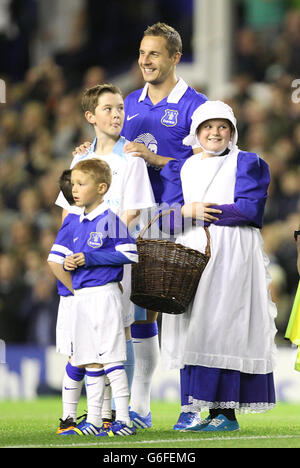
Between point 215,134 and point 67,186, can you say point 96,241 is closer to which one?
point 67,186

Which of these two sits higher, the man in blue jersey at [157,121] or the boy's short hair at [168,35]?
the boy's short hair at [168,35]

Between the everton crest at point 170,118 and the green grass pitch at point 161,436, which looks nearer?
the green grass pitch at point 161,436

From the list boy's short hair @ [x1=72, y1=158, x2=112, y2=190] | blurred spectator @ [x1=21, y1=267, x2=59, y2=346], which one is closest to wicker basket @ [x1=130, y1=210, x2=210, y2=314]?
boy's short hair @ [x1=72, y1=158, x2=112, y2=190]

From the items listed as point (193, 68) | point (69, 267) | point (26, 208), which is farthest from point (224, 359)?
point (193, 68)

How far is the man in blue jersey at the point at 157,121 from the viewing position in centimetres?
623

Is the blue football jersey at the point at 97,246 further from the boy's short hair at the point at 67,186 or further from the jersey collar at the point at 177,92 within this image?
the jersey collar at the point at 177,92

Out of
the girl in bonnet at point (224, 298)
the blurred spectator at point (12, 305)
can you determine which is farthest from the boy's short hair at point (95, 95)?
the blurred spectator at point (12, 305)

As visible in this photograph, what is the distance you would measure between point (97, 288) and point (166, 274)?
367 millimetres

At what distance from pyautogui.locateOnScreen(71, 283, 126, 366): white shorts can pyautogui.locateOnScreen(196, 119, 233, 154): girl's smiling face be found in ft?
3.25

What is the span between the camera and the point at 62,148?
489 inches

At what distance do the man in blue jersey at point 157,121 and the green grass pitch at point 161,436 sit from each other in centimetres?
39

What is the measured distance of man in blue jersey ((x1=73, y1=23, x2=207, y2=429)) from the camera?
6.23 meters

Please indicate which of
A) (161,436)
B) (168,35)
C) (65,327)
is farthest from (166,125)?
(161,436)
